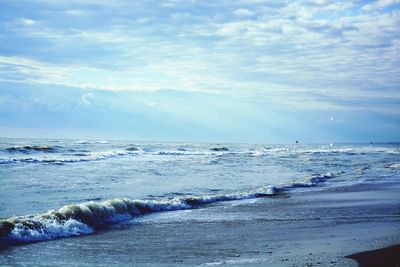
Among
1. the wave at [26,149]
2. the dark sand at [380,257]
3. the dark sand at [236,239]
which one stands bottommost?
the dark sand at [236,239]

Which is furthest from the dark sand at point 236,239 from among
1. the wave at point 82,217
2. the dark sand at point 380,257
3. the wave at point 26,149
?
the wave at point 26,149

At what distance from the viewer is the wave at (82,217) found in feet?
31.0

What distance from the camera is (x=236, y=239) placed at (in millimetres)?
9445

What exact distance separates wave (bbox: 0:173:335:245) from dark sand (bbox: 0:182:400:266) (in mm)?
535

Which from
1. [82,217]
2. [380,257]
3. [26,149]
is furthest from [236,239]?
[26,149]

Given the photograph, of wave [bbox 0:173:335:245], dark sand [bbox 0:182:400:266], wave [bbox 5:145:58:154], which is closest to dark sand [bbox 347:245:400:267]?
dark sand [bbox 0:182:400:266]

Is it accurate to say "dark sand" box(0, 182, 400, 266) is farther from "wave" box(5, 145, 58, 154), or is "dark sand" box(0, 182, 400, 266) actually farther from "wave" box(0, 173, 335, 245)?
"wave" box(5, 145, 58, 154)

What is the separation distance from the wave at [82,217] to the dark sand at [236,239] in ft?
1.75

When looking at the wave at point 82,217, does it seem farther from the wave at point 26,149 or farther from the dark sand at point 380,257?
the wave at point 26,149

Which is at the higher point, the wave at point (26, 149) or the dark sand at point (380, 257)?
the wave at point (26, 149)

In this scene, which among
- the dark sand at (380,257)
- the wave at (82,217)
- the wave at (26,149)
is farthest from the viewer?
the wave at (26,149)

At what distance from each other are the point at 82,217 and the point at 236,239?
14.1 ft

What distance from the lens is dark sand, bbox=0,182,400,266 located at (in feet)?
24.9

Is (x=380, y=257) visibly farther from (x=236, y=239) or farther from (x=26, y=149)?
(x=26, y=149)
